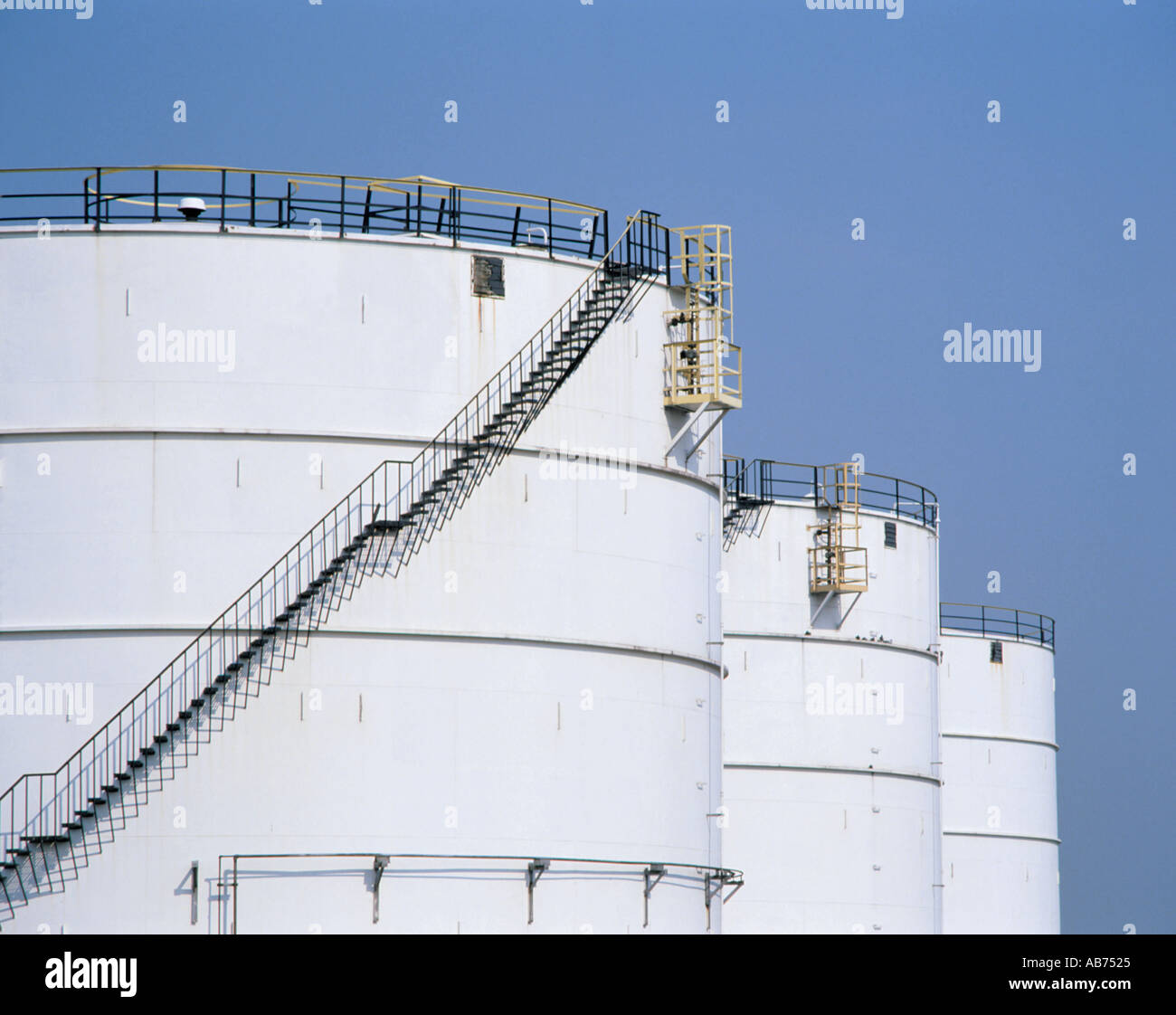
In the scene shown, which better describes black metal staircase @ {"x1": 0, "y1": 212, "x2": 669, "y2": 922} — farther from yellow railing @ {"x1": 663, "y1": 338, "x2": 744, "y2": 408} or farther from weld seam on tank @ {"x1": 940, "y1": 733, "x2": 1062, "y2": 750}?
weld seam on tank @ {"x1": 940, "y1": 733, "x2": 1062, "y2": 750}

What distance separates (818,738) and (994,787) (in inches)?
401

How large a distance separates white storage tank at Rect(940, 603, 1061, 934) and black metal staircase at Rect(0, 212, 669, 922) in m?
20.9

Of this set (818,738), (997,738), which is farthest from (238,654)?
(997,738)

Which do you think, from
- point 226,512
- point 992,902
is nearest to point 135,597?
point 226,512

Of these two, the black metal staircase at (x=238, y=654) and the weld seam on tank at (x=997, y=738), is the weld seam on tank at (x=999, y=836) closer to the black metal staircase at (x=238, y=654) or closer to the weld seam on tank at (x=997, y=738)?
the weld seam on tank at (x=997, y=738)

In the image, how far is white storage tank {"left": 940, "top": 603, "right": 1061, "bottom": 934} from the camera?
138 ft

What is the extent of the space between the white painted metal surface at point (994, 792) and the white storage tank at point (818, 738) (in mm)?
6264

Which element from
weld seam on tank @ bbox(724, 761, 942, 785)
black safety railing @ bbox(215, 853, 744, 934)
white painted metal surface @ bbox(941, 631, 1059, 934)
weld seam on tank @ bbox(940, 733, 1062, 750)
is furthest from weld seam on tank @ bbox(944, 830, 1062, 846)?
black safety railing @ bbox(215, 853, 744, 934)

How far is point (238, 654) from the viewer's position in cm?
2275

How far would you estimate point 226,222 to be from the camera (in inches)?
939

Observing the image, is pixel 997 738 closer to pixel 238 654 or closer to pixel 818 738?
pixel 818 738

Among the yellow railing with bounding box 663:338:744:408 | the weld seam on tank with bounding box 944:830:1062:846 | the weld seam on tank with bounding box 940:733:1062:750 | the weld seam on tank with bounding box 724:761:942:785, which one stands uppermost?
the yellow railing with bounding box 663:338:744:408

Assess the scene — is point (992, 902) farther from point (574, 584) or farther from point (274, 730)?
point (274, 730)
